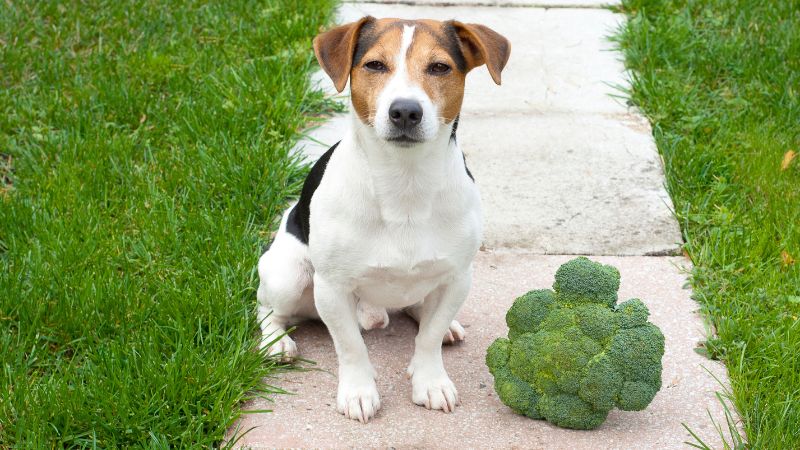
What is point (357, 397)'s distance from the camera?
3844 mm

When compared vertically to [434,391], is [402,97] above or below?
above

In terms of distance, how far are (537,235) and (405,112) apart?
6.69 ft

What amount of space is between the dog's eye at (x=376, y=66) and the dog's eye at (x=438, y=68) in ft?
0.53

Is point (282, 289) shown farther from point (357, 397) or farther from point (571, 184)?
point (571, 184)

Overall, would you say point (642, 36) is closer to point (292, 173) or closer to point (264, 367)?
point (292, 173)

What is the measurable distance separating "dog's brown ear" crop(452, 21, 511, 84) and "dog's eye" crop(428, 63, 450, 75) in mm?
163

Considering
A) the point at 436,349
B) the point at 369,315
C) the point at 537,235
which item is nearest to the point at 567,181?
the point at 537,235

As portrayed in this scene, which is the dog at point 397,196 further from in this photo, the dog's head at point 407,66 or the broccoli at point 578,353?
the broccoli at point 578,353

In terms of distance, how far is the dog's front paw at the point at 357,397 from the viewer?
383cm

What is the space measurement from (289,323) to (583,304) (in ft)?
4.50

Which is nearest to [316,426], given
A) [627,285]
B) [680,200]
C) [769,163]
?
[627,285]

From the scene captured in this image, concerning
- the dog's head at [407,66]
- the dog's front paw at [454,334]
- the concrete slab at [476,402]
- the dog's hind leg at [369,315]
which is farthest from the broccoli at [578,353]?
the dog's head at [407,66]

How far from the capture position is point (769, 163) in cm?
552

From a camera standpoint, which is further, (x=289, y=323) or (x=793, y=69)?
(x=793, y=69)
